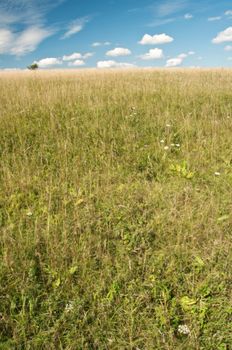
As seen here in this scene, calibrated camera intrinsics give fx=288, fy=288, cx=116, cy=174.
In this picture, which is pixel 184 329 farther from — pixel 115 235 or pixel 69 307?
pixel 115 235

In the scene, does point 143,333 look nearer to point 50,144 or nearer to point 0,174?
point 0,174

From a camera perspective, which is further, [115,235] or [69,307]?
[115,235]

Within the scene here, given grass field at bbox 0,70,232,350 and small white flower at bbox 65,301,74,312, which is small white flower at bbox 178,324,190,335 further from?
small white flower at bbox 65,301,74,312

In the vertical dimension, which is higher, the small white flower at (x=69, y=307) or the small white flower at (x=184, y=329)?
the small white flower at (x=69, y=307)

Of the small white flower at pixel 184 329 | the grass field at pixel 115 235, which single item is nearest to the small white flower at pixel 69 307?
the grass field at pixel 115 235

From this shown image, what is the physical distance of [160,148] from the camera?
13.9 ft

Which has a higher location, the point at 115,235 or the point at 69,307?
the point at 115,235

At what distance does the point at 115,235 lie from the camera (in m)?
2.53

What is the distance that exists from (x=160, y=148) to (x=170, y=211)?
1.59m

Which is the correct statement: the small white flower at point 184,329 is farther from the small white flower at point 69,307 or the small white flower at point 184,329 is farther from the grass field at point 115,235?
the small white flower at point 69,307

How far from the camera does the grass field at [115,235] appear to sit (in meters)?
1.80

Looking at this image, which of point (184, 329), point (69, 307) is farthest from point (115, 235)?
point (184, 329)

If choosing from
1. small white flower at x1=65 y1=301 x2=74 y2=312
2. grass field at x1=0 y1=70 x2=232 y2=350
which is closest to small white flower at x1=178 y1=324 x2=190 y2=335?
grass field at x1=0 y1=70 x2=232 y2=350

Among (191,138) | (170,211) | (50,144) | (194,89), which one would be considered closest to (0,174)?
(50,144)
